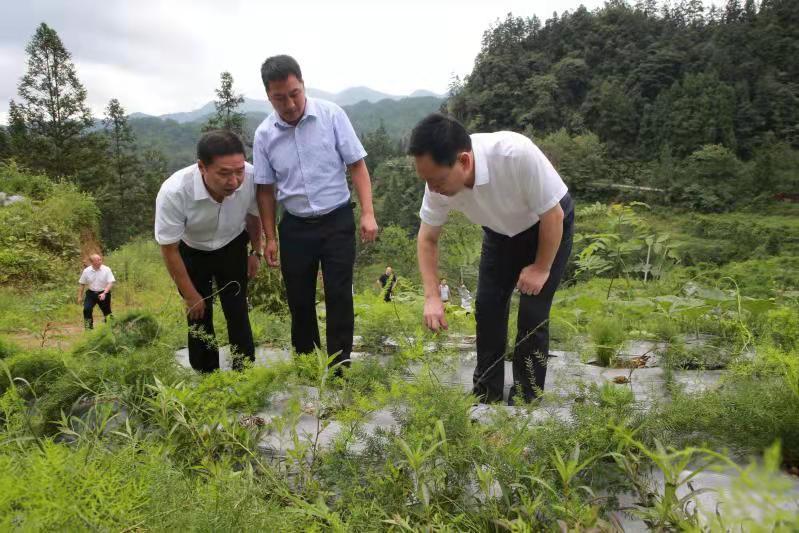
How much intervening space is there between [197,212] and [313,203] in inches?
25.5

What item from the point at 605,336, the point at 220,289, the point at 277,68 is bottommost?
the point at 605,336

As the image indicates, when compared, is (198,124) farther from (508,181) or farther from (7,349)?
(508,181)

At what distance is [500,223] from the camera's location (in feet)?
8.54

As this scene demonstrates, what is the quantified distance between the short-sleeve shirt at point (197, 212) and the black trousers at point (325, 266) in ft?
0.92

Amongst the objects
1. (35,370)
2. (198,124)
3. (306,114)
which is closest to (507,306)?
(306,114)

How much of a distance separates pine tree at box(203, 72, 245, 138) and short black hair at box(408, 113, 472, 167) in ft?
78.0

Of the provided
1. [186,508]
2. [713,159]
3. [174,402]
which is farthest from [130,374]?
[713,159]

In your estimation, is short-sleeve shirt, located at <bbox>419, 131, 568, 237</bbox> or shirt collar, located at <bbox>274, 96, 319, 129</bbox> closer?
short-sleeve shirt, located at <bbox>419, 131, 568, 237</bbox>

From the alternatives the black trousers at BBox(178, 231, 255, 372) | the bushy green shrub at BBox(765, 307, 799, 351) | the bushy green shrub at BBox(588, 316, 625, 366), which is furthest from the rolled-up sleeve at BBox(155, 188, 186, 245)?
the bushy green shrub at BBox(765, 307, 799, 351)

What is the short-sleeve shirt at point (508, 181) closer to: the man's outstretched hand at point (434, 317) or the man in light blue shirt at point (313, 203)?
the man's outstretched hand at point (434, 317)

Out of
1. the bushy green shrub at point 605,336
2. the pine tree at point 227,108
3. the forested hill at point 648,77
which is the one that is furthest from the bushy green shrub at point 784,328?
the forested hill at point 648,77

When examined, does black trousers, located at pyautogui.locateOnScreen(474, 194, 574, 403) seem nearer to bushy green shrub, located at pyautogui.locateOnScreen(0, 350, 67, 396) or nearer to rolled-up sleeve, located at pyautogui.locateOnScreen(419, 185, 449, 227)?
rolled-up sleeve, located at pyautogui.locateOnScreen(419, 185, 449, 227)

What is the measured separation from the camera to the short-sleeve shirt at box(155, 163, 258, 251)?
2.90 meters

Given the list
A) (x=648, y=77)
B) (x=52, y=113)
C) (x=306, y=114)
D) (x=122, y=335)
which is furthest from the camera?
(x=648, y=77)
